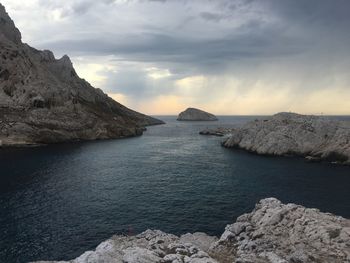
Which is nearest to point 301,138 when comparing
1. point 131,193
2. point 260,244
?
point 131,193

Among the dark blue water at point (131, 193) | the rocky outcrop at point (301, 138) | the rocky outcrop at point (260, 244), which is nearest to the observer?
the rocky outcrop at point (260, 244)

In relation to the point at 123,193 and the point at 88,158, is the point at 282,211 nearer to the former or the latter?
the point at 123,193

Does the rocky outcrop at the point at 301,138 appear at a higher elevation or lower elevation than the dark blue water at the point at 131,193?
higher

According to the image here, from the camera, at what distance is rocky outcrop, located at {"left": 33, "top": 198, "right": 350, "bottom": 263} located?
127 ft

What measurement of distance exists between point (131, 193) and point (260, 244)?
4524 cm

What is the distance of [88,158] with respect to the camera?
137875 millimetres

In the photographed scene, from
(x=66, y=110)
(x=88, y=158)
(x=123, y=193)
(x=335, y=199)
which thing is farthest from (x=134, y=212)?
(x=66, y=110)

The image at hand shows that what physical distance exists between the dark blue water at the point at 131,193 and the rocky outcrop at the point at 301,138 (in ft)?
27.3

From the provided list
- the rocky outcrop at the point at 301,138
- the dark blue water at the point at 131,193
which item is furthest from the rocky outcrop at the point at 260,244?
the rocky outcrop at the point at 301,138

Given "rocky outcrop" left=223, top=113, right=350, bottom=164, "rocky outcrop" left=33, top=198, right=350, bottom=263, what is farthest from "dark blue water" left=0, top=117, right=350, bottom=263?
"rocky outcrop" left=33, top=198, right=350, bottom=263

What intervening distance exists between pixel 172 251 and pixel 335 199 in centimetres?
5084

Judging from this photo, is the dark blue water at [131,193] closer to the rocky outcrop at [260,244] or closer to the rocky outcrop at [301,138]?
the rocky outcrop at [301,138]

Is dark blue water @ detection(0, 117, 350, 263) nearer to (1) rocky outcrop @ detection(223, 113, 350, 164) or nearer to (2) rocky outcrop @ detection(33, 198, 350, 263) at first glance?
(1) rocky outcrop @ detection(223, 113, 350, 164)

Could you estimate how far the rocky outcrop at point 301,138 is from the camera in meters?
131
